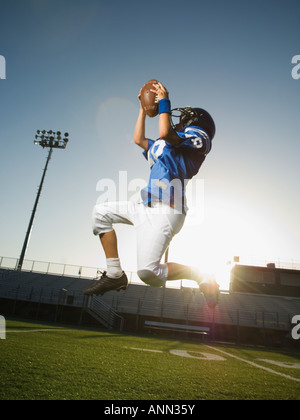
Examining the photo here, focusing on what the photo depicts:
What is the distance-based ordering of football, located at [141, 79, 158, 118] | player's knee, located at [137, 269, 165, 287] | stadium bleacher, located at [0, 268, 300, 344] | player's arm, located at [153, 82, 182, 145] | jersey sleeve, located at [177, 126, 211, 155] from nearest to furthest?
player's knee, located at [137, 269, 165, 287]
player's arm, located at [153, 82, 182, 145]
jersey sleeve, located at [177, 126, 211, 155]
football, located at [141, 79, 158, 118]
stadium bleacher, located at [0, 268, 300, 344]

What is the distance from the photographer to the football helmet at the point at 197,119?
2848 millimetres

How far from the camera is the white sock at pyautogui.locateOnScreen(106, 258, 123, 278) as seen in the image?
7.68 ft

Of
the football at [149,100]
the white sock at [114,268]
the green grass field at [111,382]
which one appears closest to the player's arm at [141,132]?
the football at [149,100]

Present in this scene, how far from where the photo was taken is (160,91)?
8.68 feet

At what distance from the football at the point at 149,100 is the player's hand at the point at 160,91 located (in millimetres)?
62

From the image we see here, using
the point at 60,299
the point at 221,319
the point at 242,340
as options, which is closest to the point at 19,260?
the point at 60,299

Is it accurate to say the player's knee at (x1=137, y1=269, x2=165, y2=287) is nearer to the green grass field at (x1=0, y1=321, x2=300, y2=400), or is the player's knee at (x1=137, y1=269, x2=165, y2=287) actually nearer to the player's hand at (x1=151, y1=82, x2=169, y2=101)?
the green grass field at (x1=0, y1=321, x2=300, y2=400)

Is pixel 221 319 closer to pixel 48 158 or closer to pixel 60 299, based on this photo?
pixel 60 299

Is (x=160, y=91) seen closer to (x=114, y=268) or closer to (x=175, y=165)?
(x=175, y=165)

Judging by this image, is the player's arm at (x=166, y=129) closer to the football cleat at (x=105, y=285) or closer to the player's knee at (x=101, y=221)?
the player's knee at (x=101, y=221)

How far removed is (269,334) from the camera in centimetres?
1945

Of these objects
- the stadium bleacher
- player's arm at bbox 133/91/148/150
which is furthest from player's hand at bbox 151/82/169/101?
the stadium bleacher

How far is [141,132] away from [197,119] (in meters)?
0.59
